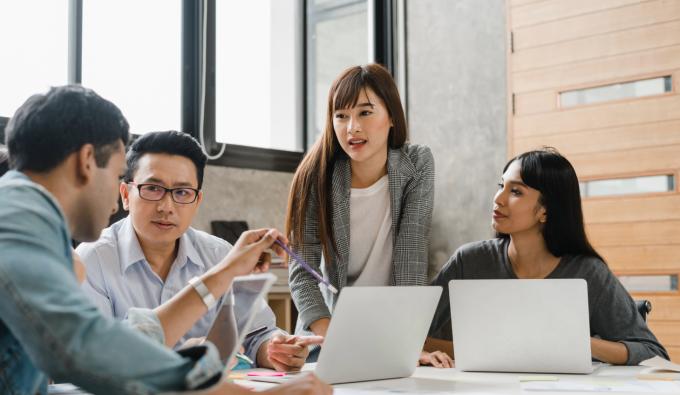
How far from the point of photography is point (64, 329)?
82 centimetres

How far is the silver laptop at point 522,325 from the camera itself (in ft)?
5.61

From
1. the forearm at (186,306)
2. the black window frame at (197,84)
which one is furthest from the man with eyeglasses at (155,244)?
the black window frame at (197,84)

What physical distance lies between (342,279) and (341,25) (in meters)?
2.59

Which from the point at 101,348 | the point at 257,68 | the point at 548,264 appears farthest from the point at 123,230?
the point at 257,68

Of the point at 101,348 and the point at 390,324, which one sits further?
the point at 390,324

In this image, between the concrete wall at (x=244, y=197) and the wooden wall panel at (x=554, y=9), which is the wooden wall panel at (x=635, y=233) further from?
the concrete wall at (x=244, y=197)

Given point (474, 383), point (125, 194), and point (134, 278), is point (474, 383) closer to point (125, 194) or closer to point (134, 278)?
point (134, 278)

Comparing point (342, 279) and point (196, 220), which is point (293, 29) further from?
point (342, 279)

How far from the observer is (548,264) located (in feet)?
7.37

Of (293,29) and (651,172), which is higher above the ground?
(293,29)

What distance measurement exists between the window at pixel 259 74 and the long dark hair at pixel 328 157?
1.55 metres

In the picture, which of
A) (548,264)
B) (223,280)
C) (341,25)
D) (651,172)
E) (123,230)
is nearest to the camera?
(223,280)

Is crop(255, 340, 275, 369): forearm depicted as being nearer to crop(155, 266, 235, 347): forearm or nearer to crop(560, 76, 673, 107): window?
crop(155, 266, 235, 347): forearm

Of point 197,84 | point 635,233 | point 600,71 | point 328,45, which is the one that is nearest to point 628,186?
point 635,233
